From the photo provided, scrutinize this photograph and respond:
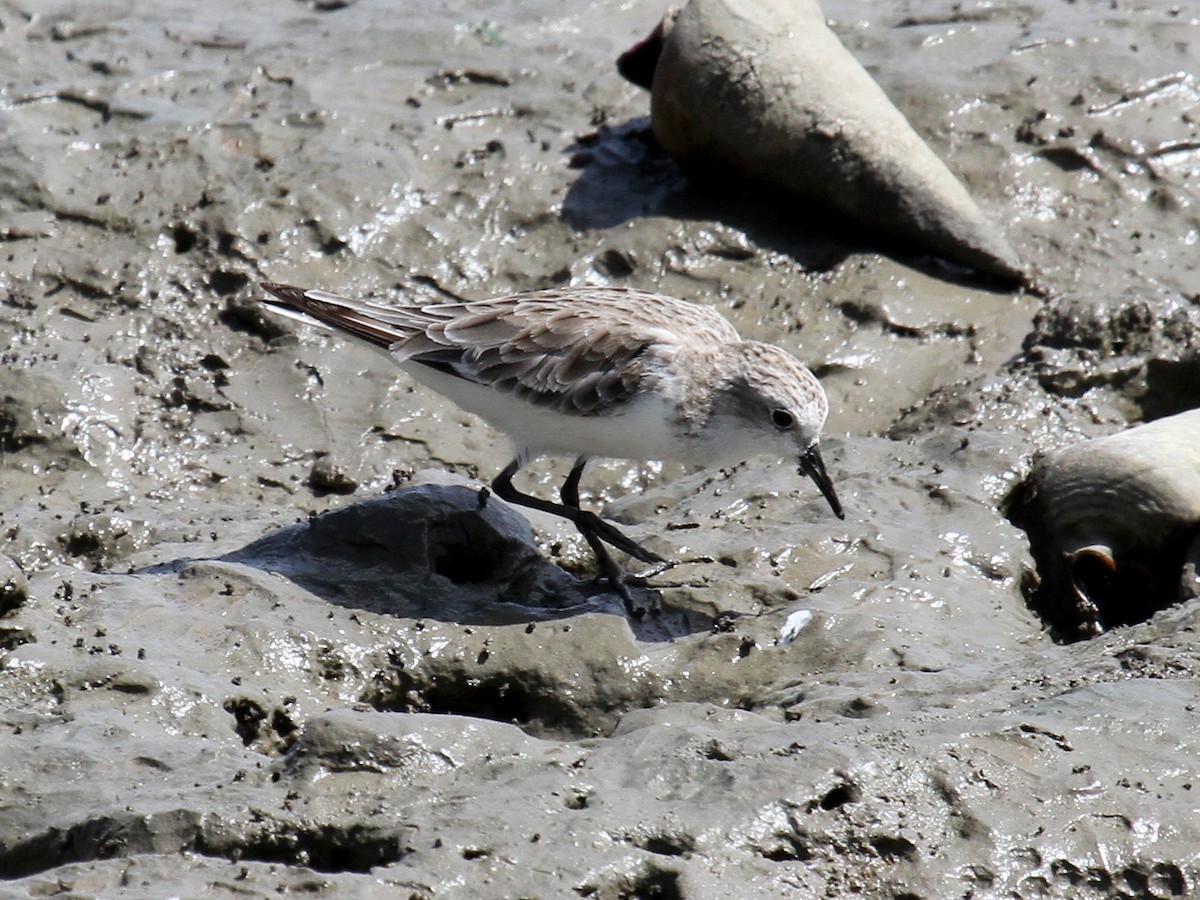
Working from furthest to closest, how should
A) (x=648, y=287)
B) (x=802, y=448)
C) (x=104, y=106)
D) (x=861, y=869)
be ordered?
(x=104, y=106), (x=648, y=287), (x=802, y=448), (x=861, y=869)

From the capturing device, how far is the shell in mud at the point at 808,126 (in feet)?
29.1

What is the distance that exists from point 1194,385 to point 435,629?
477 centimetres

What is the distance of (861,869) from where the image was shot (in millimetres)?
4008

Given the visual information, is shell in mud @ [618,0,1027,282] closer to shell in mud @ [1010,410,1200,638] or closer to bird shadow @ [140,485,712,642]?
shell in mud @ [1010,410,1200,638]

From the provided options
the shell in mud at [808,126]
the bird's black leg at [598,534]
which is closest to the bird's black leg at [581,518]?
the bird's black leg at [598,534]

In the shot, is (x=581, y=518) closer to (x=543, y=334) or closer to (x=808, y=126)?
(x=543, y=334)

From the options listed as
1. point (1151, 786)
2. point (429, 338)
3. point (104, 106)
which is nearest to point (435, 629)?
point (429, 338)

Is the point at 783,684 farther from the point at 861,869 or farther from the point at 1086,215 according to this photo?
the point at 1086,215

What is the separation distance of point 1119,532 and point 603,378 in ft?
8.18

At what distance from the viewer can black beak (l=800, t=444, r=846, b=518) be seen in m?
6.33

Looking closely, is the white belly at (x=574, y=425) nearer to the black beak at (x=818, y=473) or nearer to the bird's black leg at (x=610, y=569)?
the bird's black leg at (x=610, y=569)

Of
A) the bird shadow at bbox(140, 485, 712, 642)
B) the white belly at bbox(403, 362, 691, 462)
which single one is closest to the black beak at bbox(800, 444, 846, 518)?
the white belly at bbox(403, 362, 691, 462)

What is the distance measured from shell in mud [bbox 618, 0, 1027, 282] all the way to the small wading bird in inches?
103

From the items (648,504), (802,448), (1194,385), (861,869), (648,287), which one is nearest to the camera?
(861,869)
